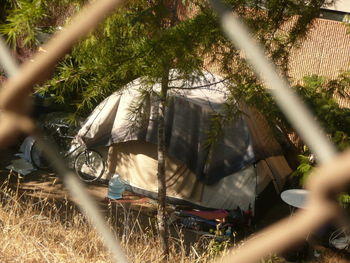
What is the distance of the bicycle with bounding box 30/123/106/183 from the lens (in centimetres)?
933

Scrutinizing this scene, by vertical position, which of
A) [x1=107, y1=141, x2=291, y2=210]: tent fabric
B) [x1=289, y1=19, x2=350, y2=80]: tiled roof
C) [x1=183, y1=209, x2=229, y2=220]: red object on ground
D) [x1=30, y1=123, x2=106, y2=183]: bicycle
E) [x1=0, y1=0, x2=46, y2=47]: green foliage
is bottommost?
[x1=183, y1=209, x2=229, y2=220]: red object on ground

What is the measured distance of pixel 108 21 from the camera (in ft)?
11.2

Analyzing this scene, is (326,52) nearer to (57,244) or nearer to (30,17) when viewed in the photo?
(57,244)

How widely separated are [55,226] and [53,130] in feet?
18.6

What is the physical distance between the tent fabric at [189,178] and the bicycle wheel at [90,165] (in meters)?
0.17

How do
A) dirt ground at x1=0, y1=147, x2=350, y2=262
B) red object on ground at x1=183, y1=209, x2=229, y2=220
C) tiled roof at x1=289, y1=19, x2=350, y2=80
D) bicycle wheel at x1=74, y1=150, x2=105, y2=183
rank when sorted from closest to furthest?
red object on ground at x1=183, y1=209, x2=229, y2=220, dirt ground at x1=0, y1=147, x2=350, y2=262, bicycle wheel at x1=74, y1=150, x2=105, y2=183, tiled roof at x1=289, y1=19, x2=350, y2=80

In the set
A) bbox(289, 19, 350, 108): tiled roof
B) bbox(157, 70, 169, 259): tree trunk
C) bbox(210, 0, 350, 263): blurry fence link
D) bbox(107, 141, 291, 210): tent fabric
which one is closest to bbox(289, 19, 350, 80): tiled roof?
bbox(289, 19, 350, 108): tiled roof

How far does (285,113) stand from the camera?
19.2 inches

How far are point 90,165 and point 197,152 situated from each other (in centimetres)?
187

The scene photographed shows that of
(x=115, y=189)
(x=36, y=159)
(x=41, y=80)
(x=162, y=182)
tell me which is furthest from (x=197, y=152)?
(x=41, y=80)

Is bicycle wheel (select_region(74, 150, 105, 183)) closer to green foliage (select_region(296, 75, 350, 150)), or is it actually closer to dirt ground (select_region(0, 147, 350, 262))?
dirt ground (select_region(0, 147, 350, 262))

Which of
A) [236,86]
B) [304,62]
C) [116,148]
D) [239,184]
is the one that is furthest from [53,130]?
[236,86]

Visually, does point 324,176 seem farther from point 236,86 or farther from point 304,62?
point 304,62

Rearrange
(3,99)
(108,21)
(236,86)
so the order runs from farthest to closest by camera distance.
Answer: (236,86), (108,21), (3,99)
